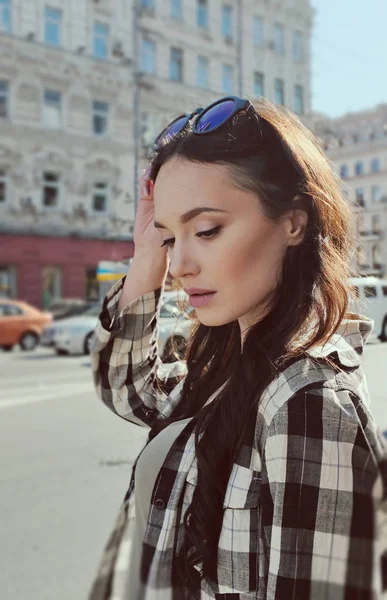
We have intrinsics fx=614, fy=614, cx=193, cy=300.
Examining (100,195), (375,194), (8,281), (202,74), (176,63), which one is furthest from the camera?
(176,63)

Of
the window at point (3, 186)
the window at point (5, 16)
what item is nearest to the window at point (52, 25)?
the window at point (5, 16)

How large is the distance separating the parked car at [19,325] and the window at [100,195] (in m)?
7.27

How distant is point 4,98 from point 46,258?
5.38 m

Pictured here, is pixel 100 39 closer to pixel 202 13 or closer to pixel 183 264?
pixel 202 13

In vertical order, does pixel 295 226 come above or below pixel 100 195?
below

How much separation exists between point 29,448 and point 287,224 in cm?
430

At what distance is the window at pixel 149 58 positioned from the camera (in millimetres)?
22031

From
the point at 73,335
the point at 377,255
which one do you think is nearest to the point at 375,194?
the point at 377,255

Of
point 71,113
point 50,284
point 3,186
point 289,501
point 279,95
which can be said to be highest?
point 71,113

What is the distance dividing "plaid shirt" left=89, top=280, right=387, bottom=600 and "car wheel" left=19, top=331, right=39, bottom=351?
14707 mm

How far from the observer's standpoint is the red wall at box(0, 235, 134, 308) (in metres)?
Answer: 20.1

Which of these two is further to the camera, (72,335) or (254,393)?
(72,335)

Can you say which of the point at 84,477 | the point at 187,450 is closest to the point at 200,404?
the point at 187,450

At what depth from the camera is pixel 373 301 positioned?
142cm
